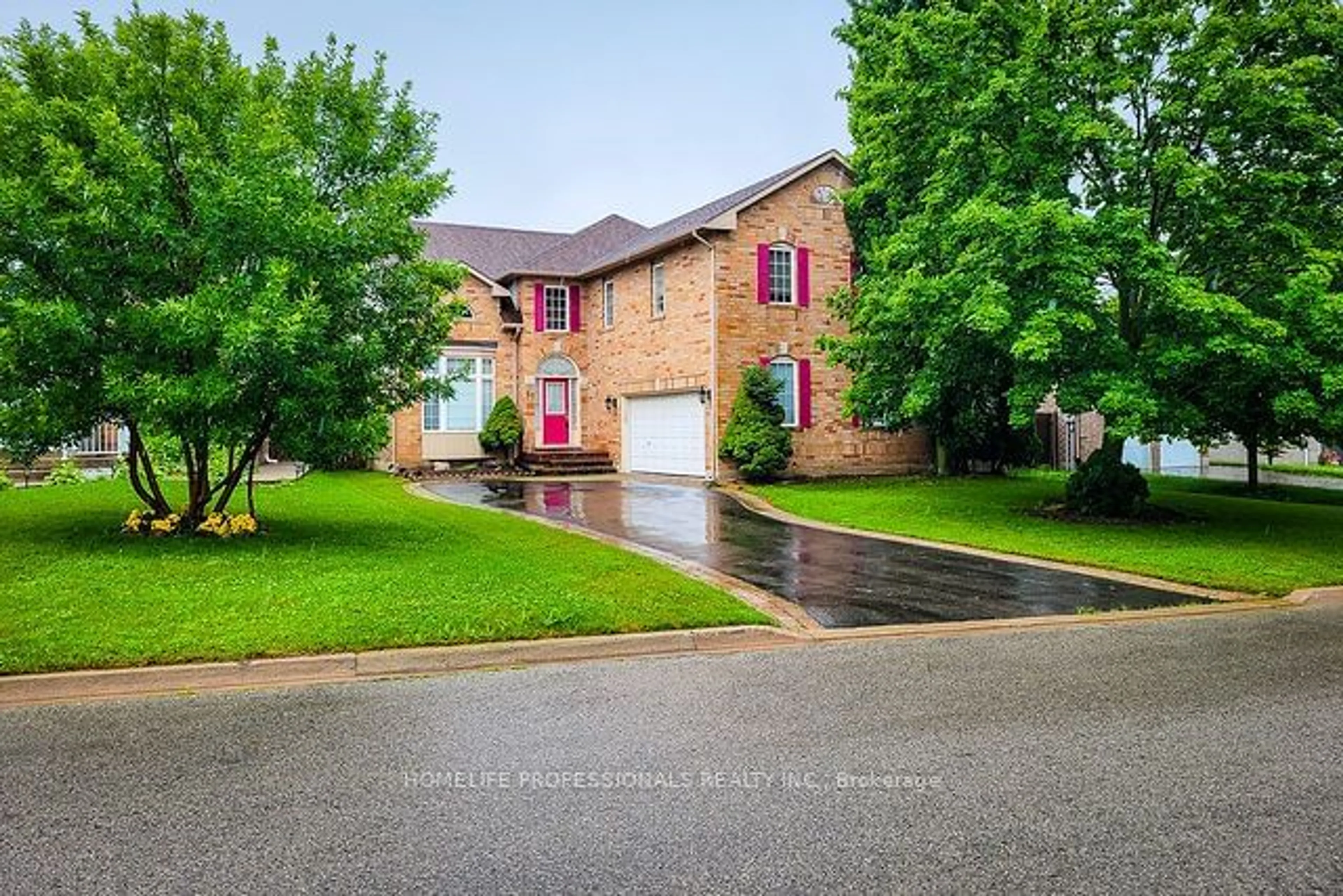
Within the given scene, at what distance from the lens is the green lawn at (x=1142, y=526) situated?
1092 centimetres

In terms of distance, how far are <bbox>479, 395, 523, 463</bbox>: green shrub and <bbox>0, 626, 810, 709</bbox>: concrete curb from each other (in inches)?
816

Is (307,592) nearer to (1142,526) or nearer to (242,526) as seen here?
(242,526)

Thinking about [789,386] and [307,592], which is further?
[789,386]

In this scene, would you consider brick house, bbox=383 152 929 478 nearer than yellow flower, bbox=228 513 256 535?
No

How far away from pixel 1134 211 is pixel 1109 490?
16.5 ft

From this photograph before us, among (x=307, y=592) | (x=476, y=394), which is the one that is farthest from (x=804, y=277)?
(x=307, y=592)

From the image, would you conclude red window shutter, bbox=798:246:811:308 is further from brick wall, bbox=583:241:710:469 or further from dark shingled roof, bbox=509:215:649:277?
dark shingled roof, bbox=509:215:649:277

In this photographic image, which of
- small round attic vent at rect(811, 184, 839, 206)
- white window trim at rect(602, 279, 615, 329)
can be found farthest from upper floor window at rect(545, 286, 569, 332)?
small round attic vent at rect(811, 184, 839, 206)

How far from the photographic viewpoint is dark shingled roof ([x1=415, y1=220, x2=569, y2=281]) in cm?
3038

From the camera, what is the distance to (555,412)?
95.7 feet

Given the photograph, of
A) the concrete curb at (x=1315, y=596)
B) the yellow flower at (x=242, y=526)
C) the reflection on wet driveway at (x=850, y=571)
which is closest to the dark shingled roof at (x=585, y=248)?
the reflection on wet driveway at (x=850, y=571)

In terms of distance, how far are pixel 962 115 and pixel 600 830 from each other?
13900mm

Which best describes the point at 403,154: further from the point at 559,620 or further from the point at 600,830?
the point at 600,830

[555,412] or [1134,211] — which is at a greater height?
[1134,211]
